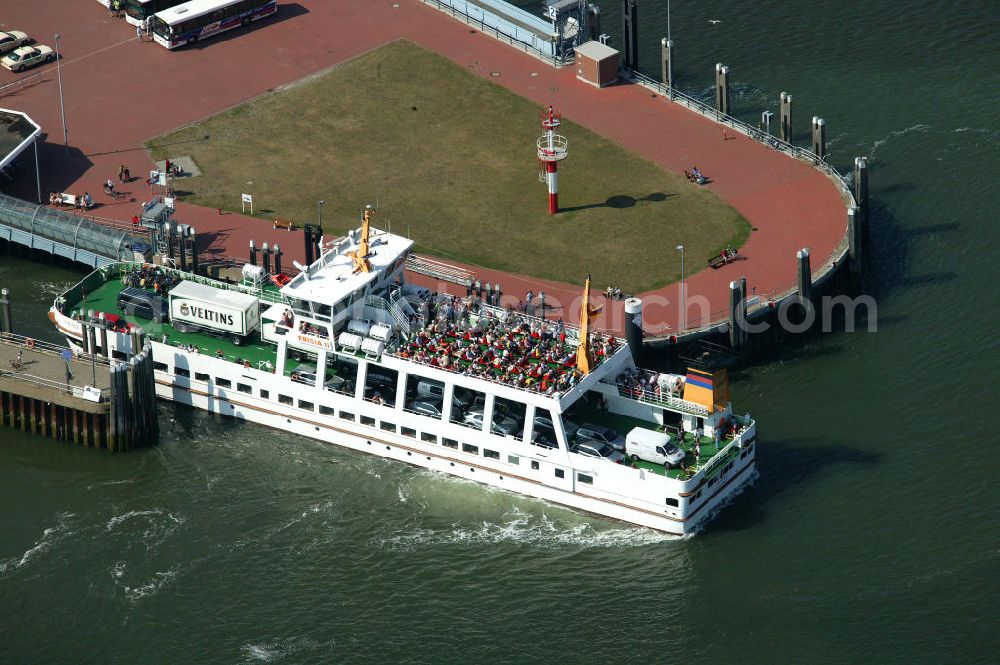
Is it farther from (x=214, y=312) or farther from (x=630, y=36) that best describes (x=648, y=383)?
(x=630, y=36)

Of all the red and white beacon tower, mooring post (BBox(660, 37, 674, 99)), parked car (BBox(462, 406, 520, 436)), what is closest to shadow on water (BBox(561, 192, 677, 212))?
the red and white beacon tower

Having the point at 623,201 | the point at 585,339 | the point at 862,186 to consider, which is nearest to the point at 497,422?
the point at 585,339

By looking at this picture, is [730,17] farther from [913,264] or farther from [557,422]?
[557,422]

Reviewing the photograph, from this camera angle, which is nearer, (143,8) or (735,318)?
(735,318)

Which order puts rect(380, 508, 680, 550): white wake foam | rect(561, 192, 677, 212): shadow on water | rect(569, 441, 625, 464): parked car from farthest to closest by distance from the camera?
rect(561, 192, 677, 212): shadow on water
rect(569, 441, 625, 464): parked car
rect(380, 508, 680, 550): white wake foam

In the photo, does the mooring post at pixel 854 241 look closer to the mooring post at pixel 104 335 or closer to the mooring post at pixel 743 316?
the mooring post at pixel 743 316

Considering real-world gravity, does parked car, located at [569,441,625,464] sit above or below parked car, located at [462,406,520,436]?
above

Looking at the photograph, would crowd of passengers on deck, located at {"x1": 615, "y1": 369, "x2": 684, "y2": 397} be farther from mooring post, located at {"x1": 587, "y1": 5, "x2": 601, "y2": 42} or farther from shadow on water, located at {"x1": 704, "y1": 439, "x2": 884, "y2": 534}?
mooring post, located at {"x1": 587, "y1": 5, "x2": 601, "y2": 42}
